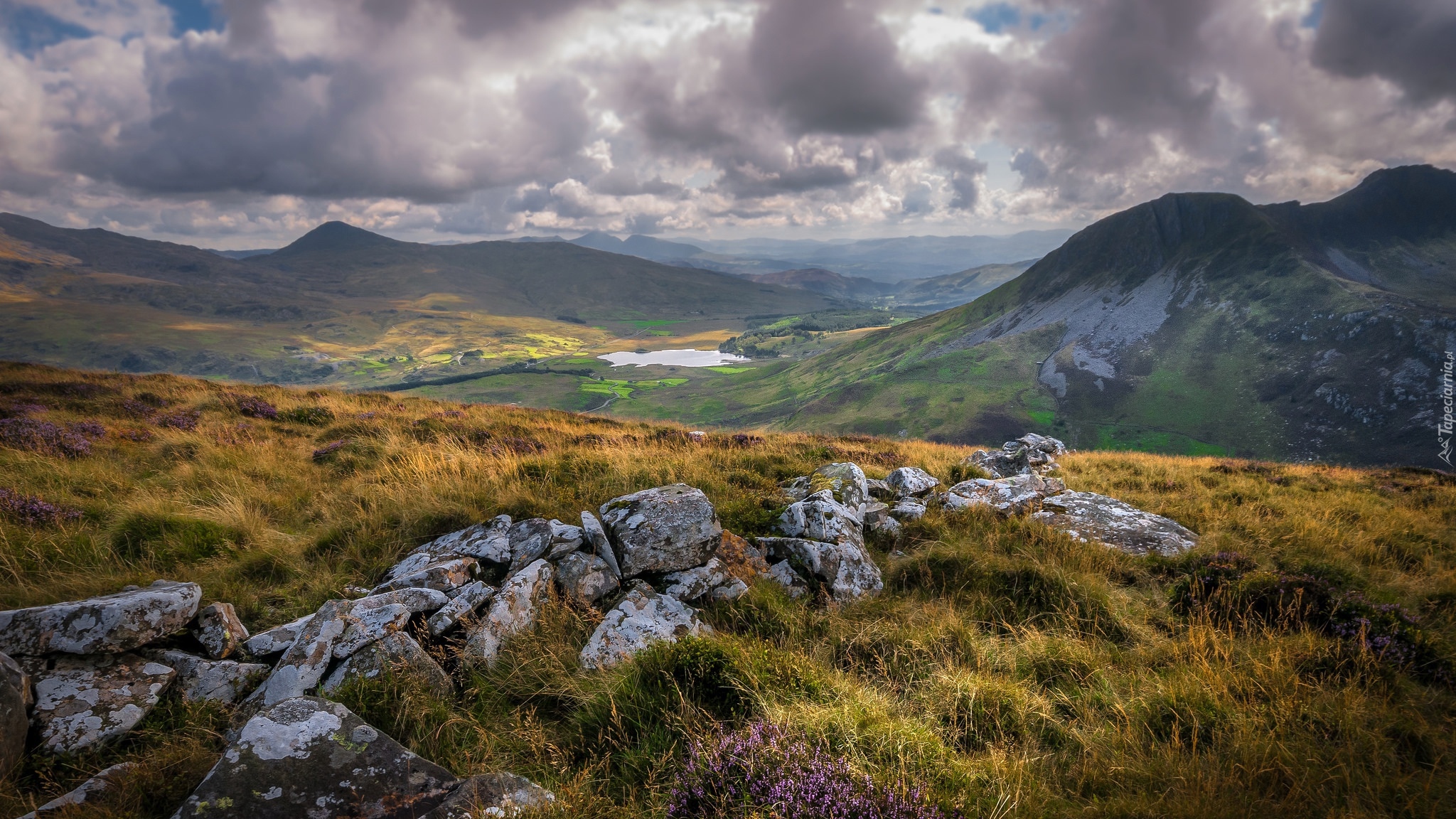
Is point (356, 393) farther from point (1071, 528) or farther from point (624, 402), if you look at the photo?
point (624, 402)

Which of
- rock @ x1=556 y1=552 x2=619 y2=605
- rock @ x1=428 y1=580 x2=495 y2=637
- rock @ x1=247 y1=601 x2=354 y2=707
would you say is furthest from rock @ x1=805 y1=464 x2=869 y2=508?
rock @ x1=247 y1=601 x2=354 y2=707

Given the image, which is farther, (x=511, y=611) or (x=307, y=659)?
(x=511, y=611)

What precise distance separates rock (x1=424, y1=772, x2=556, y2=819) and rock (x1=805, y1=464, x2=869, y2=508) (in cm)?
738

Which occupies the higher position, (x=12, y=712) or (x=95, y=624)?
(x=95, y=624)

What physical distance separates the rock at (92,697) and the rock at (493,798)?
3005 mm

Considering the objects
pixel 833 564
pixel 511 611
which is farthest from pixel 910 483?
pixel 511 611

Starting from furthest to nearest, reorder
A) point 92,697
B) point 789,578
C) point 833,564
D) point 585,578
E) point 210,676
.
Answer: point 833,564 → point 789,578 → point 585,578 → point 210,676 → point 92,697

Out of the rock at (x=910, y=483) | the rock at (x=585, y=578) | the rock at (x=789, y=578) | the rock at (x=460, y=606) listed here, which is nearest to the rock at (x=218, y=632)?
the rock at (x=460, y=606)

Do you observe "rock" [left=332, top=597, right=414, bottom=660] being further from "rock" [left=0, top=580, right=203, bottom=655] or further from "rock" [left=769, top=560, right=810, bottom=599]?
"rock" [left=769, top=560, right=810, bottom=599]

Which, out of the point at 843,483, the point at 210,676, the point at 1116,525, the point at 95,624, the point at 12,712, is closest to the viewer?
the point at 12,712

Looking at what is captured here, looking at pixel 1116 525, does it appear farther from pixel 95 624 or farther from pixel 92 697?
pixel 95 624

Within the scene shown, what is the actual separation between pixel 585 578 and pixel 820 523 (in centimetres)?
383

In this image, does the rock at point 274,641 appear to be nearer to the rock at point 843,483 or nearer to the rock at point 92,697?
the rock at point 92,697

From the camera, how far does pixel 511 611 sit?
20.6 feet
